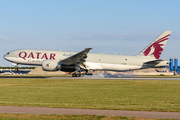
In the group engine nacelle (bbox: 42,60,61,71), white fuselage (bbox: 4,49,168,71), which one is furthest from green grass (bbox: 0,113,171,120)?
white fuselage (bbox: 4,49,168,71)

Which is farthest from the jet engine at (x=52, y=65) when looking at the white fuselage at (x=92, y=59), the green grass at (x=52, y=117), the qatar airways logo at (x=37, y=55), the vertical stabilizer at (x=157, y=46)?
the green grass at (x=52, y=117)

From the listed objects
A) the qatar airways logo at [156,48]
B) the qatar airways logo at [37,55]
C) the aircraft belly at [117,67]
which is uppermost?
the qatar airways logo at [156,48]

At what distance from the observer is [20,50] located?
51781 millimetres

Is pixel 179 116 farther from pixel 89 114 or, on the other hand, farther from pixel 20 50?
pixel 20 50

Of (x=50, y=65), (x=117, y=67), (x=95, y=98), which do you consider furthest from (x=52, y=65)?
(x=95, y=98)

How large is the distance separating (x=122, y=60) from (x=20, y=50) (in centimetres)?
2100

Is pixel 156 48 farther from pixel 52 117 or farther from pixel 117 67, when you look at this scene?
pixel 52 117

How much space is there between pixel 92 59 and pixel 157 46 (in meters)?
14.6

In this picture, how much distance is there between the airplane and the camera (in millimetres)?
48531

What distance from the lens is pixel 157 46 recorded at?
54625 millimetres

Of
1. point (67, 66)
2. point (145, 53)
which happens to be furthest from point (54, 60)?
point (145, 53)

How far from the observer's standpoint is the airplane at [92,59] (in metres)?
48.5

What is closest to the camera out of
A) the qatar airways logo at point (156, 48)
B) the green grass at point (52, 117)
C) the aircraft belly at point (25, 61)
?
the green grass at point (52, 117)

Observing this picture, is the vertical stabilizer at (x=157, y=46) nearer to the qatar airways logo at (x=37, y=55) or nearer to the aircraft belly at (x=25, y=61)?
the qatar airways logo at (x=37, y=55)
